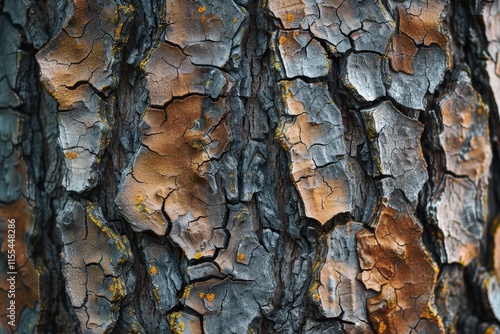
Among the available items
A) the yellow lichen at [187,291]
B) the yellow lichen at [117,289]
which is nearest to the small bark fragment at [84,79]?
the yellow lichen at [117,289]

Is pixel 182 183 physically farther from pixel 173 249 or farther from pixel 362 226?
pixel 362 226

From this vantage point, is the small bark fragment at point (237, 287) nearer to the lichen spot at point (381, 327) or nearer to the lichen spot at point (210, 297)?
the lichen spot at point (210, 297)

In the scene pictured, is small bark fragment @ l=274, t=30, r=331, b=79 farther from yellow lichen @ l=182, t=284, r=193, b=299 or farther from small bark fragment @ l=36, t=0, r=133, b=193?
yellow lichen @ l=182, t=284, r=193, b=299

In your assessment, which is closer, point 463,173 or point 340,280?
point 340,280

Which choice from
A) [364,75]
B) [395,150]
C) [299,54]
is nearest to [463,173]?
[395,150]

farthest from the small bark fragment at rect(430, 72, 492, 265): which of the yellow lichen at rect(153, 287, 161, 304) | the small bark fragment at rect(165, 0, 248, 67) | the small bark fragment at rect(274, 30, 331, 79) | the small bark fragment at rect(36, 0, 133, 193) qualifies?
the small bark fragment at rect(36, 0, 133, 193)

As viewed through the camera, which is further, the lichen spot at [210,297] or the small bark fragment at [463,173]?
the small bark fragment at [463,173]

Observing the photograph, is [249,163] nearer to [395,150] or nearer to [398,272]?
[395,150]

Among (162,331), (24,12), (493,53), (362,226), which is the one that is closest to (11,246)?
(162,331)
